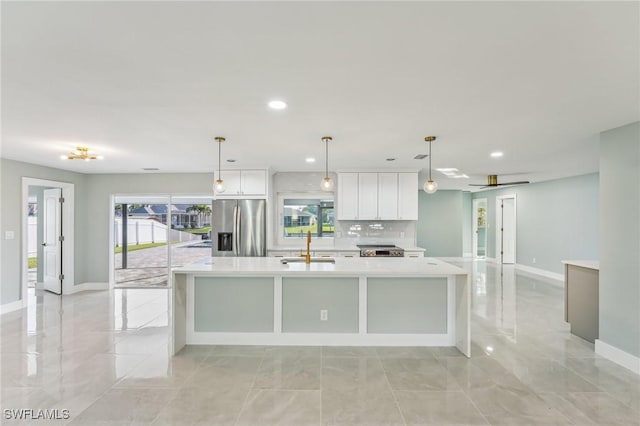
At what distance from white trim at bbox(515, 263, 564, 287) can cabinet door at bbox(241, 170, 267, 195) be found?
6.42m

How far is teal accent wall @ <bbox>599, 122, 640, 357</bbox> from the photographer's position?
289cm

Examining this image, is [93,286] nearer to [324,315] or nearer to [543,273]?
[324,315]

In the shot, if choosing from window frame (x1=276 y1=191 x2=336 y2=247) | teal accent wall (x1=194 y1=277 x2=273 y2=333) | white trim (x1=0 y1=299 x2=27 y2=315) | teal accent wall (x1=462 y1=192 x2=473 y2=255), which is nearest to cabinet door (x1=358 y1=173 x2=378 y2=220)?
window frame (x1=276 y1=191 x2=336 y2=247)

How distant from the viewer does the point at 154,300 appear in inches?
210

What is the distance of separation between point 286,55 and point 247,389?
98.7 inches

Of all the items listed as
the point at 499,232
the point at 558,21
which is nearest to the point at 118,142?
the point at 558,21

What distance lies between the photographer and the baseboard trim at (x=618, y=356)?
2831 mm

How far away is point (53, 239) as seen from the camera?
5.93 m

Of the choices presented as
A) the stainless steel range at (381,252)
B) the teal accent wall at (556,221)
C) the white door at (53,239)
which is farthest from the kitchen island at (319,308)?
the teal accent wall at (556,221)

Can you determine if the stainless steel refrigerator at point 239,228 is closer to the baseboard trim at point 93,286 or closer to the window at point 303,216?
the window at point 303,216

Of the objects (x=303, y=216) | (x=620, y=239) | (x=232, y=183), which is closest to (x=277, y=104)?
(x=232, y=183)

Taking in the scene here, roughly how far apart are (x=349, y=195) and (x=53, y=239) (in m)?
5.76

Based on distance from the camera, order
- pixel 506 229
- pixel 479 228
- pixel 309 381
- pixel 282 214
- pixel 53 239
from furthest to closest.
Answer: pixel 479 228, pixel 506 229, pixel 282 214, pixel 53 239, pixel 309 381

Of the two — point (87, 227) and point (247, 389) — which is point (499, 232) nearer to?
point (247, 389)
